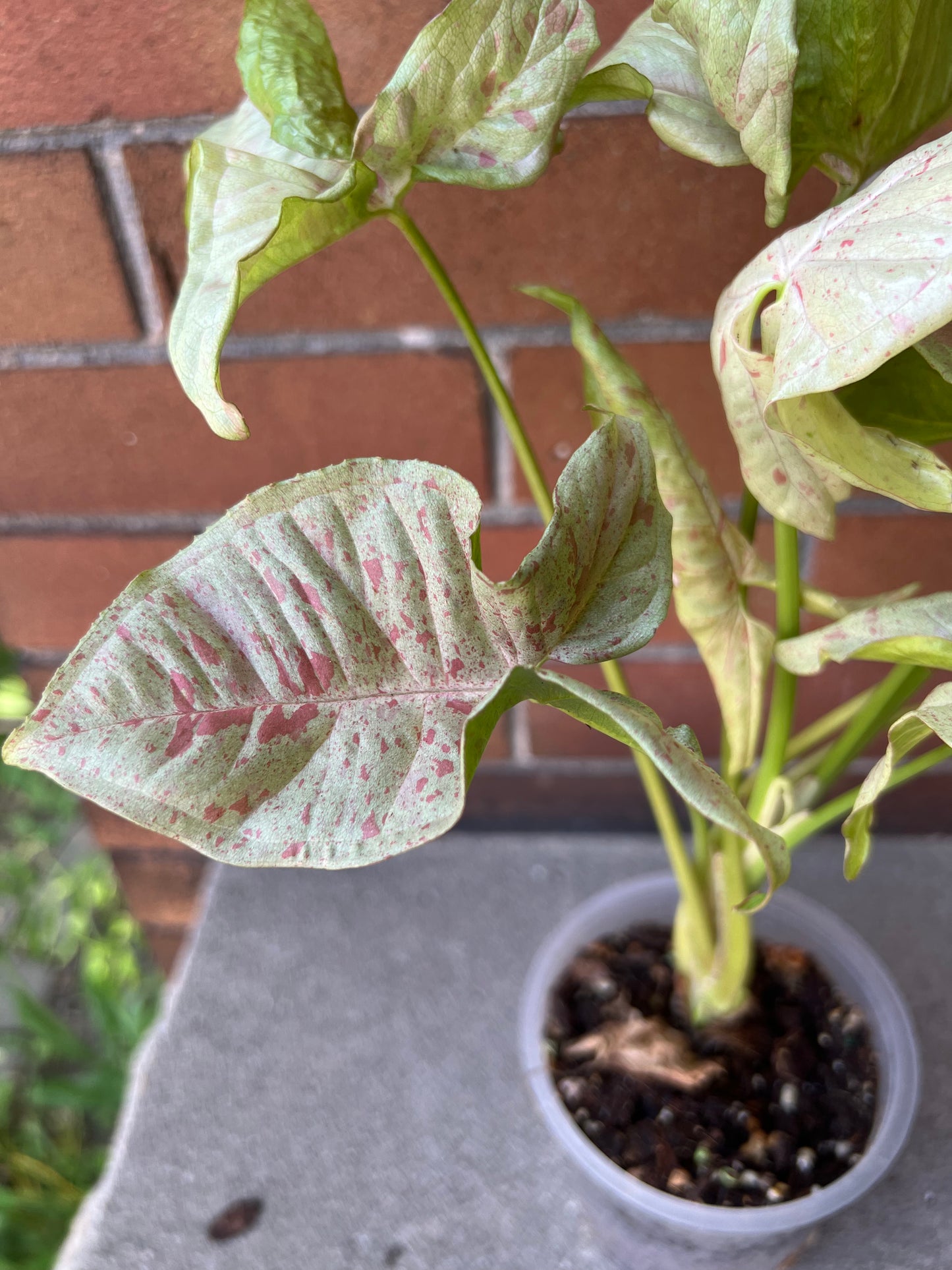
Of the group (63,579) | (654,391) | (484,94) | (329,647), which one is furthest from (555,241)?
(63,579)

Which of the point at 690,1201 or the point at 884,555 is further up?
the point at 884,555

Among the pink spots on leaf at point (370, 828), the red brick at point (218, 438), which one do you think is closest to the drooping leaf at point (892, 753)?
the pink spots on leaf at point (370, 828)

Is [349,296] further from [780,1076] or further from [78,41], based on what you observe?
[780,1076]

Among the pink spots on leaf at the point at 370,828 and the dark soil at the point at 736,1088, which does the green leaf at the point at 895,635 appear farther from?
the dark soil at the point at 736,1088

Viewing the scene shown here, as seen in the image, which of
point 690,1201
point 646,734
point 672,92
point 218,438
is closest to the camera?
point 646,734

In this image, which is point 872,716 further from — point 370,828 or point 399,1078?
point 399,1078

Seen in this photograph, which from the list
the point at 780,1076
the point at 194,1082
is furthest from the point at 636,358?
the point at 194,1082

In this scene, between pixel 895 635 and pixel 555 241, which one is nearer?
pixel 895 635
